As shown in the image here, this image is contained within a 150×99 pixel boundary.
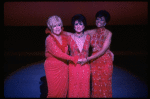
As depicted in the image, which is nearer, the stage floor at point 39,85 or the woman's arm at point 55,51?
the woman's arm at point 55,51

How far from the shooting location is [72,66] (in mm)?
2201

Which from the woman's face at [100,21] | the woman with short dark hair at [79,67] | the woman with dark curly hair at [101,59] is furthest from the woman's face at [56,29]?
the woman's face at [100,21]

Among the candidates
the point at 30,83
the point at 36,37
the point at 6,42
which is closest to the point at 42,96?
the point at 30,83

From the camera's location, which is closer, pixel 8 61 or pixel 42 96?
pixel 42 96

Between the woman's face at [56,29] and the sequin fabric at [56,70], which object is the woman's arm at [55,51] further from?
the woman's face at [56,29]

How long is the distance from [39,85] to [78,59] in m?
1.64

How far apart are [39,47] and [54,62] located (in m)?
2.62

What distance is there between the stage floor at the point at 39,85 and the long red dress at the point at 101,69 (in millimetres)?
697

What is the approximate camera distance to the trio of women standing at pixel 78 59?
2.11 m

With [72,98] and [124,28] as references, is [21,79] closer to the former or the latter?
[72,98]

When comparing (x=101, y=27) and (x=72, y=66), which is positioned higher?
(x=101, y=27)

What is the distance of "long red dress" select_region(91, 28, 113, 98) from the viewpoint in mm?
2188

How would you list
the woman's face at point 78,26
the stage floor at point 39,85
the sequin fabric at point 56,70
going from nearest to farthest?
1. the woman's face at point 78,26
2. the sequin fabric at point 56,70
3. the stage floor at point 39,85

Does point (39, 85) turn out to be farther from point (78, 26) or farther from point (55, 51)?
point (78, 26)
